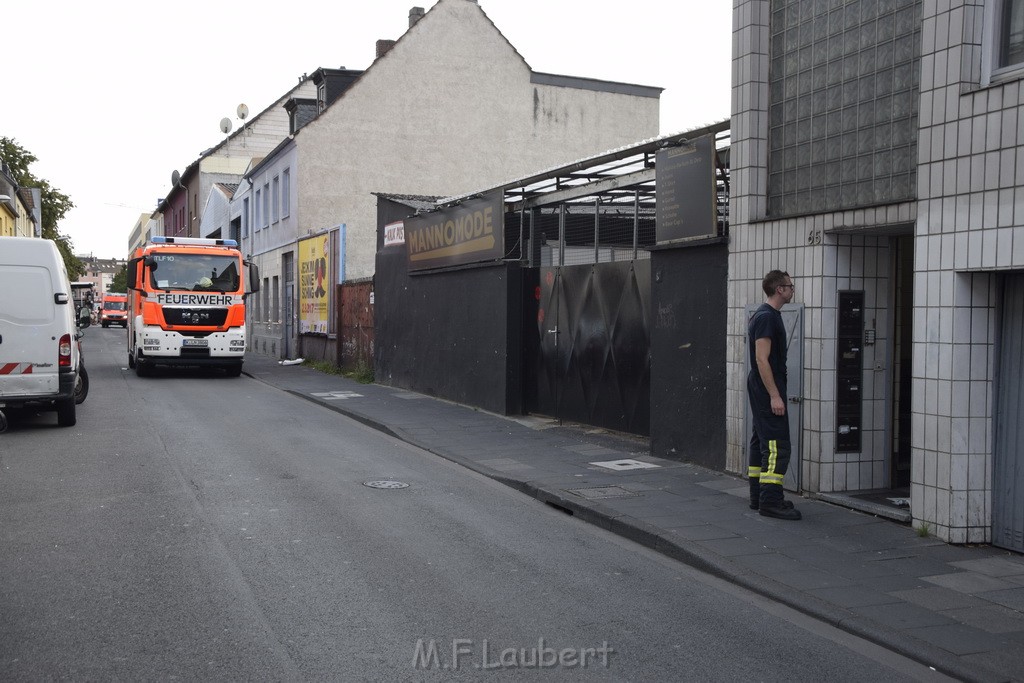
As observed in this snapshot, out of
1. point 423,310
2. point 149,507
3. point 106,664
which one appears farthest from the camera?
point 423,310

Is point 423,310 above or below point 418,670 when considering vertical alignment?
above

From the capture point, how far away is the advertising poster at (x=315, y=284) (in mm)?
27516

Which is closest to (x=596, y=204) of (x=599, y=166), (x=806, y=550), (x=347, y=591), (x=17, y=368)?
(x=599, y=166)

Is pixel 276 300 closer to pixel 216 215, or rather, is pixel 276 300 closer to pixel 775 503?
pixel 216 215

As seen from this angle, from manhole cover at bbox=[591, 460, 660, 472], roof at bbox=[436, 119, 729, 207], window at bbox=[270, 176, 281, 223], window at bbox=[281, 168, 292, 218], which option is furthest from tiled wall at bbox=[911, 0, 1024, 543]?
window at bbox=[270, 176, 281, 223]

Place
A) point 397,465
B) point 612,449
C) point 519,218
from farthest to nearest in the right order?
point 519,218, point 612,449, point 397,465

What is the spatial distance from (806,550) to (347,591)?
3102 mm

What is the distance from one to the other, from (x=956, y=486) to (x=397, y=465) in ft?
18.9

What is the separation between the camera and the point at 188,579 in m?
5.93

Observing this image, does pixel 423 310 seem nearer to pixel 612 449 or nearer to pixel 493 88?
pixel 612 449

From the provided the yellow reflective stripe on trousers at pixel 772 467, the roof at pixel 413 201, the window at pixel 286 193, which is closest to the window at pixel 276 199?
the window at pixel 286 193

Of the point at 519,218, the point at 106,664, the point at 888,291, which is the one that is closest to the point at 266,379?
the point at 519,218

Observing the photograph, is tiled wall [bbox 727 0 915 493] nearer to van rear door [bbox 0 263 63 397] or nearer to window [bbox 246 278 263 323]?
van rear door [bbox 0 263 63 397]

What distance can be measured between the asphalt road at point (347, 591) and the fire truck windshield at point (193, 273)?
13126mm
